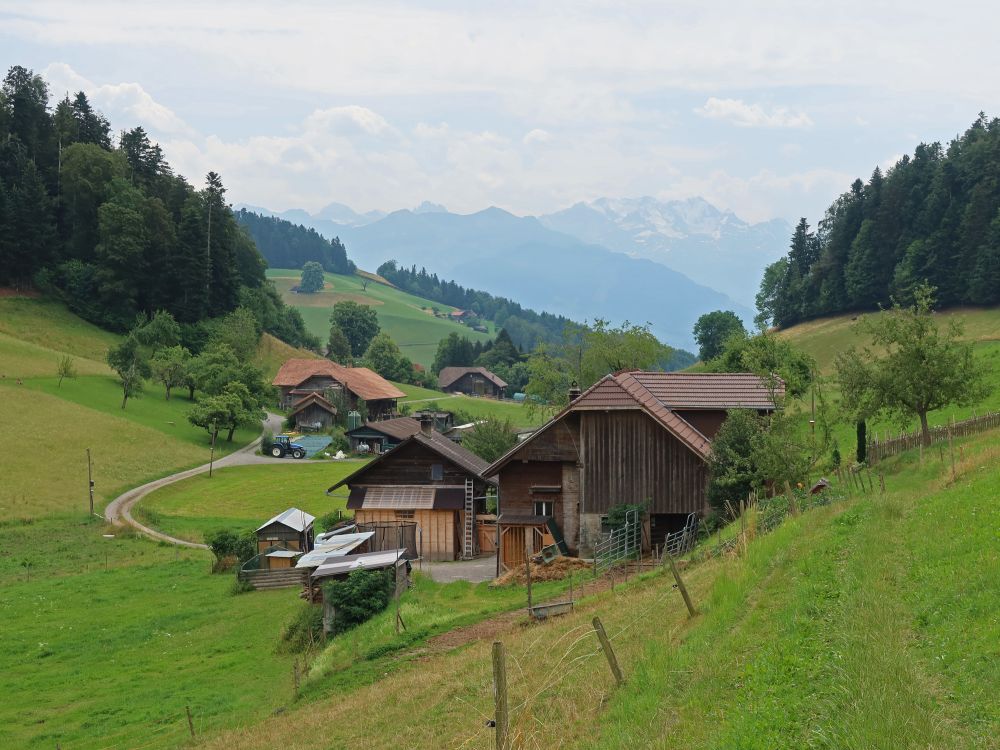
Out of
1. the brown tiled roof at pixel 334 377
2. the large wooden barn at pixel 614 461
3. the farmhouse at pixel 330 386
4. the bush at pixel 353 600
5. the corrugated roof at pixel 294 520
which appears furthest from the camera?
the brown tiled roof at pixel 334 377

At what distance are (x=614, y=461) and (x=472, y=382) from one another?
4514 inches

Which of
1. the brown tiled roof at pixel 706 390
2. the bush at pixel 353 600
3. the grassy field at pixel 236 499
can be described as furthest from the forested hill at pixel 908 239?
the bush at pixel 353 600

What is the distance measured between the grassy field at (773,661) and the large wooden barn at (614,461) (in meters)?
12.1

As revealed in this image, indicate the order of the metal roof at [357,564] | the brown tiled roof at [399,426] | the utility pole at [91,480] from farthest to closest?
the brown tiled roof at [399,426]
the utility pole at [91,480]
the metal roof at [357,564]

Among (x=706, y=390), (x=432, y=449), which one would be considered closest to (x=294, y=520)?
(x=432, y=449)

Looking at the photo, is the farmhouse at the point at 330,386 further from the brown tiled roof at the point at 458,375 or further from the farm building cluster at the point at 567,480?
the farm building cluster at the point at 567,480

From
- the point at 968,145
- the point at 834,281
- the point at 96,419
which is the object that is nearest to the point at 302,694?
the point at 96,419

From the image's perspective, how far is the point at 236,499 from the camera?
59.6m

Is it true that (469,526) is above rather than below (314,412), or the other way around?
A: below

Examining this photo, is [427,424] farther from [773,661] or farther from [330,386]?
[330,386]

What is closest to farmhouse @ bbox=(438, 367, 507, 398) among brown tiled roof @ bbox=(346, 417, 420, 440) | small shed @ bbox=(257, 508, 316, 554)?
brown tiled roof @ bbox=(346, 417, 420, 440)

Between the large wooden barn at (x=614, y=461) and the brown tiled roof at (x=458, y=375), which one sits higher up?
the brown tiled roof at (x=458, y=375)

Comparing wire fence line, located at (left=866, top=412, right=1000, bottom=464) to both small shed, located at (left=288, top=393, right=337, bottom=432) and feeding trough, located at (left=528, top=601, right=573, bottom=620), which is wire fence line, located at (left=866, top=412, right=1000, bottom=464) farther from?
small shed, located at (left=288, top=393, right=337, bottom=432)

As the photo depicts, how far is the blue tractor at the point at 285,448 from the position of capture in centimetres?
7821
